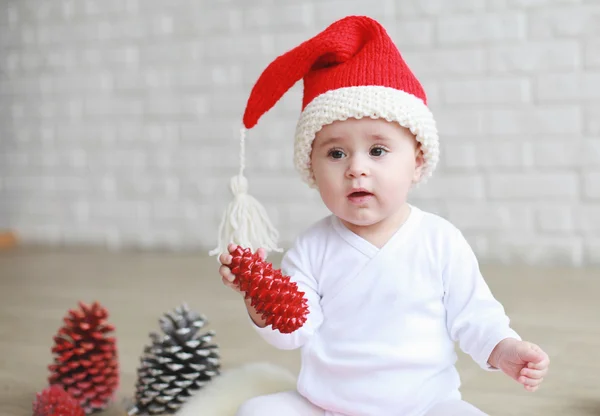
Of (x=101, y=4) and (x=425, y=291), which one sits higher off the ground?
(x=101, y=4)

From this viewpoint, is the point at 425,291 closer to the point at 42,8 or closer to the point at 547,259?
the point at 547,259

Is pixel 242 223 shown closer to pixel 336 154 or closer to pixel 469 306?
pixel 336 154

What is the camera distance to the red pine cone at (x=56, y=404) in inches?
42.1

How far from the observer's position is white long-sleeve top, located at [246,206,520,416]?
90 cm

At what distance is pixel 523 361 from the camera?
820 millimetres

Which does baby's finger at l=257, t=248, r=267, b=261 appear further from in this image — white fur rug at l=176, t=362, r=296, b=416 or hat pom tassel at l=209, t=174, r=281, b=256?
white fur rug at l=176, t=362, r=296, b=416

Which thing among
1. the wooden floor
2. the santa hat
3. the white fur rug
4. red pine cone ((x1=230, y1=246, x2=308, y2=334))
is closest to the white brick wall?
the wooden floor

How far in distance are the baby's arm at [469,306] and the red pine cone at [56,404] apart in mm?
554

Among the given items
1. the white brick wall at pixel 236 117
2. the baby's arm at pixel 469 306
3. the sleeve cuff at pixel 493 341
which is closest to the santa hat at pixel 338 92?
the baby's arm at pixel 469 306

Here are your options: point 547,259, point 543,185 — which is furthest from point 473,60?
point 547,259

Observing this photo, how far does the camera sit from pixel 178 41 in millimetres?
2838

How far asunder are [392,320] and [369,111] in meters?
0.25

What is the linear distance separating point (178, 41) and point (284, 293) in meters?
2.21

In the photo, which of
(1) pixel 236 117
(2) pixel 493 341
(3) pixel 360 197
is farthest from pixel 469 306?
(1) pixel 236 117
